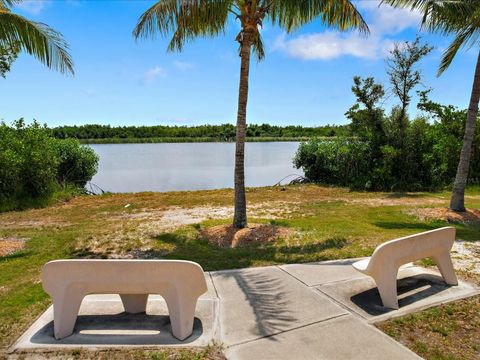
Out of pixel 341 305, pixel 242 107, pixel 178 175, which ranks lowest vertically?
pixel 178 175

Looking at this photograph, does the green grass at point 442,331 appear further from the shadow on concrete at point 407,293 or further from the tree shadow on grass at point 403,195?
the tree shadow on grass at point 403,195

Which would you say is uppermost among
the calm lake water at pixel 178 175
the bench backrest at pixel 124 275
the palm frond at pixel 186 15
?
the palm frond at pixel 186 15

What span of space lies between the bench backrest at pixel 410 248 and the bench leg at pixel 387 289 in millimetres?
117

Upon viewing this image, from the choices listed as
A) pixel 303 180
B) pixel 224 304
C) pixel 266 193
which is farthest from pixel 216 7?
pixel 303 180

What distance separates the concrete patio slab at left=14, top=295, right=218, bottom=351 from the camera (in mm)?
3342

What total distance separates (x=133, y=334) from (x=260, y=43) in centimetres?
899

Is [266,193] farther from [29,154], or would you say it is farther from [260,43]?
[29,154]

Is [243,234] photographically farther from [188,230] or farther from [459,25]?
[459,25]

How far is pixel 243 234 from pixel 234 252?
3.12ft

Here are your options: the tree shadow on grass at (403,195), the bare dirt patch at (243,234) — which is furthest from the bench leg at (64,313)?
the tree shadow on grass at (403,195)

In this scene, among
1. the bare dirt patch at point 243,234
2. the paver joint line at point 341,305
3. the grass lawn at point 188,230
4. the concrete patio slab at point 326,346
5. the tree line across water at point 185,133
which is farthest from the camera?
the tree line across water at point 185,133

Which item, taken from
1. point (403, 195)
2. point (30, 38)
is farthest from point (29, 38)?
point (403, 195)

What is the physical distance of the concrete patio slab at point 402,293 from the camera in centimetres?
396

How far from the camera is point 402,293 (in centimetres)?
448
